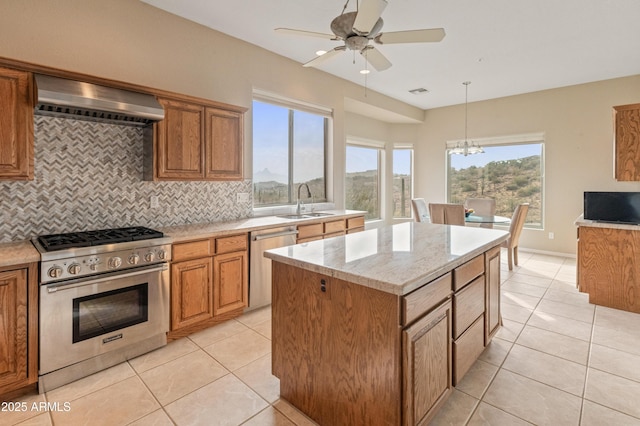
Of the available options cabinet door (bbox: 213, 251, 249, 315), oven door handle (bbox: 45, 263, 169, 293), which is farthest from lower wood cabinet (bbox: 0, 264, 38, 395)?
cabinet door (bbox: 213, 251, 249, 315)

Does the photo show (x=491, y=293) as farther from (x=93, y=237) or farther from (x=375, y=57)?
(x=93, y=237)

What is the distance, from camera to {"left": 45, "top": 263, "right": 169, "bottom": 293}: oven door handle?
2039 mm

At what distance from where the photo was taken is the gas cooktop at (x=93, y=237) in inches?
82.8

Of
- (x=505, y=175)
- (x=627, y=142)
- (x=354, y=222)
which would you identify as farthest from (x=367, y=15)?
(x=505, y=175)

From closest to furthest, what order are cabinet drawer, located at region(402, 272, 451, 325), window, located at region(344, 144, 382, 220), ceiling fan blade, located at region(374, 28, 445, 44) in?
cabinet drawer, located at region(402, 272, 451, 325), ceiling fan blade, located at region(374, 28, 445, 44), window, located at region(344, 144, 382, 220)

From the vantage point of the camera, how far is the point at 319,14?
10.1 ft

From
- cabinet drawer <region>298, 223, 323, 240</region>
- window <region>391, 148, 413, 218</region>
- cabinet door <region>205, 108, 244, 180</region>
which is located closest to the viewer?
cabinet door <region>205, 108, 244, 180</region>

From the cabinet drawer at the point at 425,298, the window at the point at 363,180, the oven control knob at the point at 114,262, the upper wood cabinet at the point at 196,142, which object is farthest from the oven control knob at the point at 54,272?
the window at the point at 363,180

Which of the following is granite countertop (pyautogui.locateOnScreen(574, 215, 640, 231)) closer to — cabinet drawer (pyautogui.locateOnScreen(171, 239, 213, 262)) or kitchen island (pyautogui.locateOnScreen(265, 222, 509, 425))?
kitchen island (pyautogui.locateOnScreen(265, 222, 509, 425))

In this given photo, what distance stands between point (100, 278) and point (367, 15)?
8.06 ft

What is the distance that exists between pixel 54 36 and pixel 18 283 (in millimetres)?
1879

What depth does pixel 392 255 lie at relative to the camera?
1854 mm

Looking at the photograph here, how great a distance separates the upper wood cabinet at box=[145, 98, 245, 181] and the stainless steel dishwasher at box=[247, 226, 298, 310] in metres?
0.69

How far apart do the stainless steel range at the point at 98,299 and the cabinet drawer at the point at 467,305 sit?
214cm
